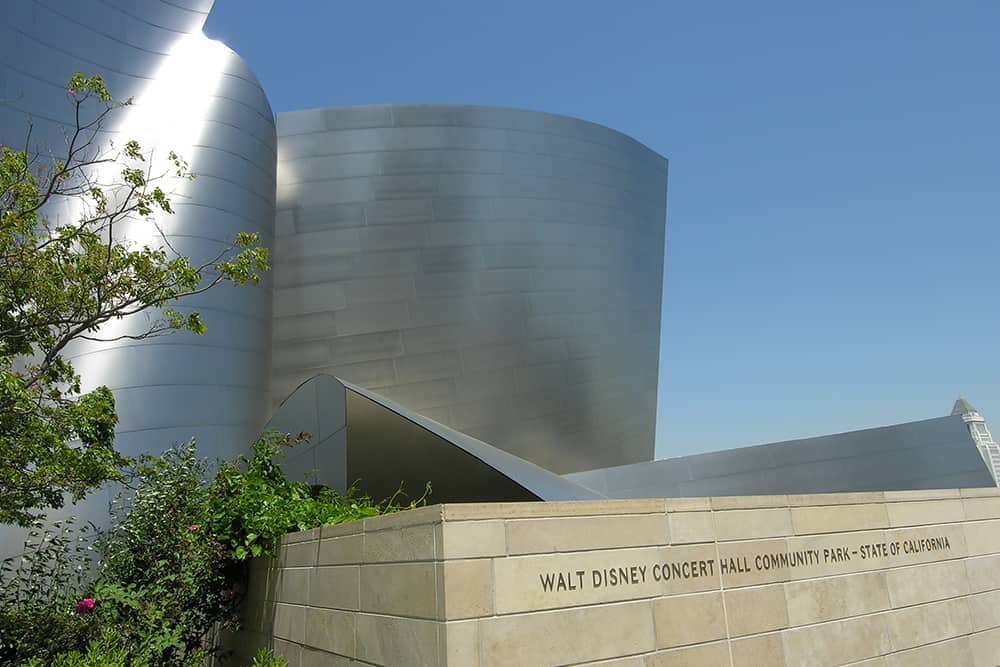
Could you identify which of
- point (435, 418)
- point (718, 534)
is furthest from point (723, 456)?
point (718, 534)

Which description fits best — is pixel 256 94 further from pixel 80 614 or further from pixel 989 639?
pixel 989 639

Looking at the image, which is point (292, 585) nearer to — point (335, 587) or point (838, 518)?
point (335, 587)

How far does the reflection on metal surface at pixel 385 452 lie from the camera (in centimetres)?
1028

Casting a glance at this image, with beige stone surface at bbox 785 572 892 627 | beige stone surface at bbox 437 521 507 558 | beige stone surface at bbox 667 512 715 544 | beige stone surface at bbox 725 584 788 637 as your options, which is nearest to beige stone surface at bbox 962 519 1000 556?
beige stone surface at bbox 785 572 892 627

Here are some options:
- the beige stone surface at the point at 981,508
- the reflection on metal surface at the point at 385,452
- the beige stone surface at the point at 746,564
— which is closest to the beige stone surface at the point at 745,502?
the beige stone surface at the point at 746,564

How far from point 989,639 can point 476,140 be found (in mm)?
18345

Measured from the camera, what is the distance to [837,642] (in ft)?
18.3

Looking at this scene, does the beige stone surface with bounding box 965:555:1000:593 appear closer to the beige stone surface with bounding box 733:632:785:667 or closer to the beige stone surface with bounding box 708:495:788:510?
the beige stone surface with bounding box 708:495:788:510

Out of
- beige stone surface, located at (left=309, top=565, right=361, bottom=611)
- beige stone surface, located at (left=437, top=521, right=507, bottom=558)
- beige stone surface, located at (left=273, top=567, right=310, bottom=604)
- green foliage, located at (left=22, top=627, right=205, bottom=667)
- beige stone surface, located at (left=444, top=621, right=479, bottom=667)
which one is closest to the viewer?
beige stone surface, located at (left=444, top=621, right=479, bottom=667)

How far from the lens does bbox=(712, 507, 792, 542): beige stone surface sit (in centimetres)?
527

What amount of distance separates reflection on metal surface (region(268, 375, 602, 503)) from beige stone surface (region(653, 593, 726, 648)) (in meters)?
5.83

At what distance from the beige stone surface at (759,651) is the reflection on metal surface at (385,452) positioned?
5704 millimetres

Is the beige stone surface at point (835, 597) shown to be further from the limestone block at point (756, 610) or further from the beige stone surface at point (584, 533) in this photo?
the beige stone surface at point (584, 533)

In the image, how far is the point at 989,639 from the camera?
694 centimetres
